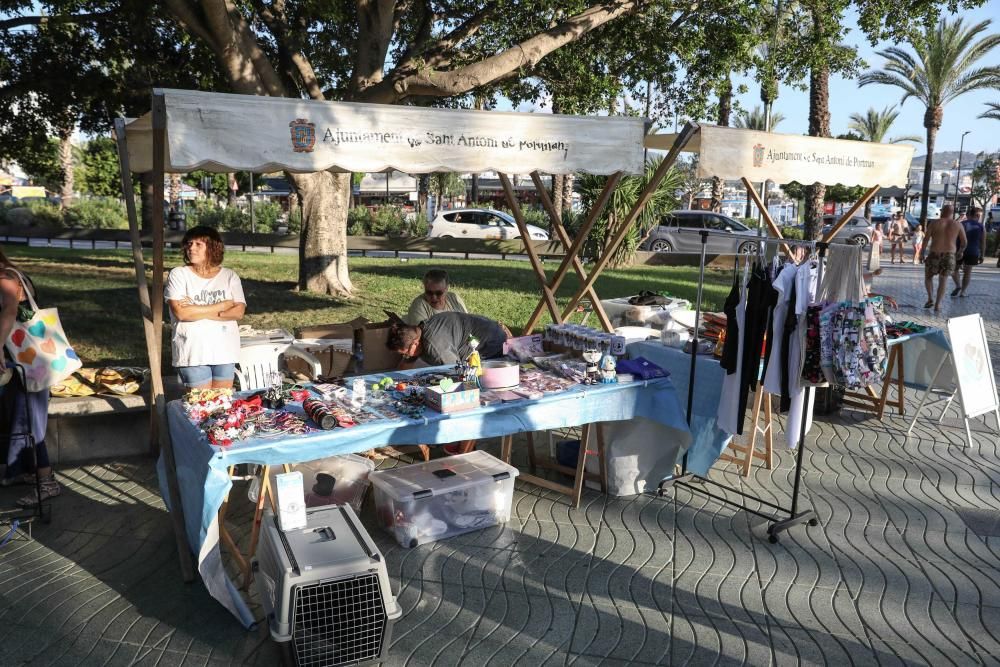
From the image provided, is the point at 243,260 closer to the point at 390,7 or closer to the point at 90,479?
the point at 390,7

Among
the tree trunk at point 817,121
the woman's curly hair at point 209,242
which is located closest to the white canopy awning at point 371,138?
the woman's curly hair at point 209,242

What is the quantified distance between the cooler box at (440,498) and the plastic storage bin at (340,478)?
98mm

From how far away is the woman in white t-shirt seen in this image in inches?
192

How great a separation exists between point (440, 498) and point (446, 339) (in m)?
1.40

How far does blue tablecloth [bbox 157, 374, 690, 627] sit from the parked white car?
21191 mm

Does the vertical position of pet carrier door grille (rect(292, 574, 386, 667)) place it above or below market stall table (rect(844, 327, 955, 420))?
below

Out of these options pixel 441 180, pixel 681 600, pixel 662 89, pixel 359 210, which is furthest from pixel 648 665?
pixel 441 180

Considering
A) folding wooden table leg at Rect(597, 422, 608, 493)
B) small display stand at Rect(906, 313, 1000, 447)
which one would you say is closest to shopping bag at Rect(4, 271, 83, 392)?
folding wooden table leg at Rect(597, 422, 608, 493)

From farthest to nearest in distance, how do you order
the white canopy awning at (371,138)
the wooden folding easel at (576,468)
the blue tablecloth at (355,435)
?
the wooden folding easel at (576,468)
the white canopy awning at (371,138)
the blue tablecloth at (355,435)

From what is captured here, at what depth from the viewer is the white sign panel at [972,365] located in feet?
20.2

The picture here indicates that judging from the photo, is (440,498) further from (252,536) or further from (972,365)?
(972,365)

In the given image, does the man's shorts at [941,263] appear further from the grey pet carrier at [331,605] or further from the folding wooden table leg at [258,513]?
the grey pet carrier at [331,605]

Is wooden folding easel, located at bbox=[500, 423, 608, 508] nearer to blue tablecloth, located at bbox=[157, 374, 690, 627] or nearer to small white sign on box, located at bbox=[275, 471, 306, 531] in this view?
blue tablecloth, located at bbox=[157, 374, 690, 627]

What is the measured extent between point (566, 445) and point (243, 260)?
1383 cm
